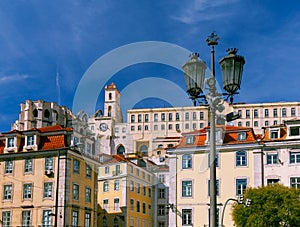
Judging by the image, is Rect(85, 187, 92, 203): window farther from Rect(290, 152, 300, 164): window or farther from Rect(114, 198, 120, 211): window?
Rect(290, 152, 300, 164): window

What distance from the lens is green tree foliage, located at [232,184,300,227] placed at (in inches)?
1523

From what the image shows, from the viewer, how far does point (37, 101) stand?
132 meters

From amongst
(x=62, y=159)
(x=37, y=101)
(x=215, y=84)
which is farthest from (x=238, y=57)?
(x=37, y=101)

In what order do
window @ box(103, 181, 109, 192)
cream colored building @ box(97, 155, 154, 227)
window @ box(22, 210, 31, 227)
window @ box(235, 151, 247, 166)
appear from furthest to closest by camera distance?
window @ box(103, 181, 109, 192) → cream colored building @ box(97, 155, 154, 227) → window @ box(235, 151, 247, 166) → window @ box(22, 210, 31, 227)

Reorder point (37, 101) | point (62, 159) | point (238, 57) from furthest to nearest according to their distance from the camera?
point (37, 101), point (62, 159), point (238, 57)

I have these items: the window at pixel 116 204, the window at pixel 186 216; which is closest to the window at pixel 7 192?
the window at pixel 186 216

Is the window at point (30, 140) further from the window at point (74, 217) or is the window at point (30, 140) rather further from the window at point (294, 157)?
the window at point (294, 157)

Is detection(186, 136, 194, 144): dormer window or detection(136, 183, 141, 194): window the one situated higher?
detection(186, 136, 194, 144): dormer window

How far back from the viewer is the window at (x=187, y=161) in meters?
51.2

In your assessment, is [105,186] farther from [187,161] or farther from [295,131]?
[295,131]

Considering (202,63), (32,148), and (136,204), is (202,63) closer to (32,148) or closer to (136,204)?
(32,148)

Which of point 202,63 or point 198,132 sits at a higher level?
point 198,132

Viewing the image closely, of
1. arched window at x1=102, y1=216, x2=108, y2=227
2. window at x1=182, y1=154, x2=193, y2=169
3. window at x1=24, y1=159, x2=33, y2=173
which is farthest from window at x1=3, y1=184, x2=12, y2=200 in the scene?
arched window at x1=102, y1=216, x2=108, y2=227

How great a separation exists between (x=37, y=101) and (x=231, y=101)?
125m
